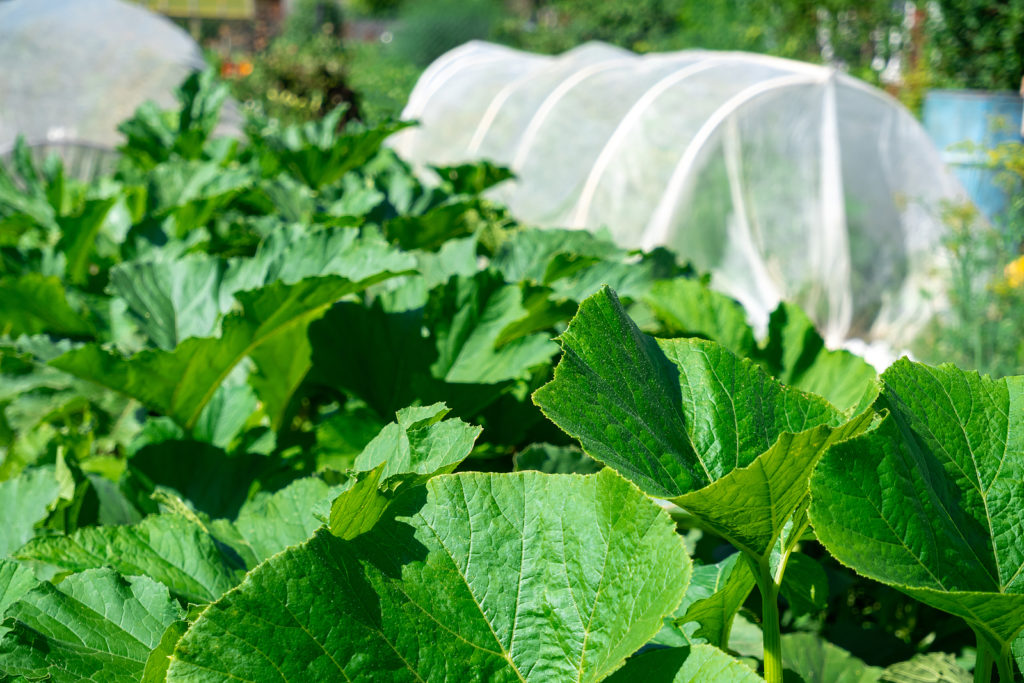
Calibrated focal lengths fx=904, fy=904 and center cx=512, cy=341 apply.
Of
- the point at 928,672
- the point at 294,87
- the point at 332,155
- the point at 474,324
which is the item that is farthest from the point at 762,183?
the point at 294,87

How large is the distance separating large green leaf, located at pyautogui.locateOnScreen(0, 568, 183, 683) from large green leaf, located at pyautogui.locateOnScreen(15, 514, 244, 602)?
2.8 inches

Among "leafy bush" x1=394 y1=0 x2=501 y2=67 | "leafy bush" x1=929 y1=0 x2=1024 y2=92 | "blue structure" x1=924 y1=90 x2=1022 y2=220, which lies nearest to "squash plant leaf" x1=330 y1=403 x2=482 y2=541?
"blue structure" x1=924 y1=90 x2=1022 y2=220

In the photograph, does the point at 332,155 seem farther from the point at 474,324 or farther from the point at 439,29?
the point at 439,29

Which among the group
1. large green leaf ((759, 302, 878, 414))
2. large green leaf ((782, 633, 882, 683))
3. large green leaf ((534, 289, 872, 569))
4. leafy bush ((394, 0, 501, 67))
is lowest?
leafy bush ((394, 0, 501, 67))

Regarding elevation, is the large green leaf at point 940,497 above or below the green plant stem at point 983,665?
above

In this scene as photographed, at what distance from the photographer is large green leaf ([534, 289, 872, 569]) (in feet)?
2.19

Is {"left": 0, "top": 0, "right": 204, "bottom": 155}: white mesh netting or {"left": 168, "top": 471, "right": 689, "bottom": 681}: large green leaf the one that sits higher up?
{"left": 168, "top": 471, "right": 689, "bottom": 681}: large green leaf

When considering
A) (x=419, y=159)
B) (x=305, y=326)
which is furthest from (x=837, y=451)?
(x=419, y=159)

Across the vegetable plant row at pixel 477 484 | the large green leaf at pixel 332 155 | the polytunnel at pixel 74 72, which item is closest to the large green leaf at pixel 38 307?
the vegetable plant row at pixel 477 484

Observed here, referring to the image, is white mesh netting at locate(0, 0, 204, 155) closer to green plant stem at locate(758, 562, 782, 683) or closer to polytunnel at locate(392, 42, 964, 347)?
polytunnel at locate(392, 42, 964, 347)

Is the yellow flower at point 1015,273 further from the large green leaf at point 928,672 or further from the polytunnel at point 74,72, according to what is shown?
the polytunnel at point 74,72

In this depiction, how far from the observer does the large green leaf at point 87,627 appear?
74 centimetres

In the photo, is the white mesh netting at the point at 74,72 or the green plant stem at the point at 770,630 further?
the white mesh netting at the point at 74,72

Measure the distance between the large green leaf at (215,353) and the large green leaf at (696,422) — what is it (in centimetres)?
55
